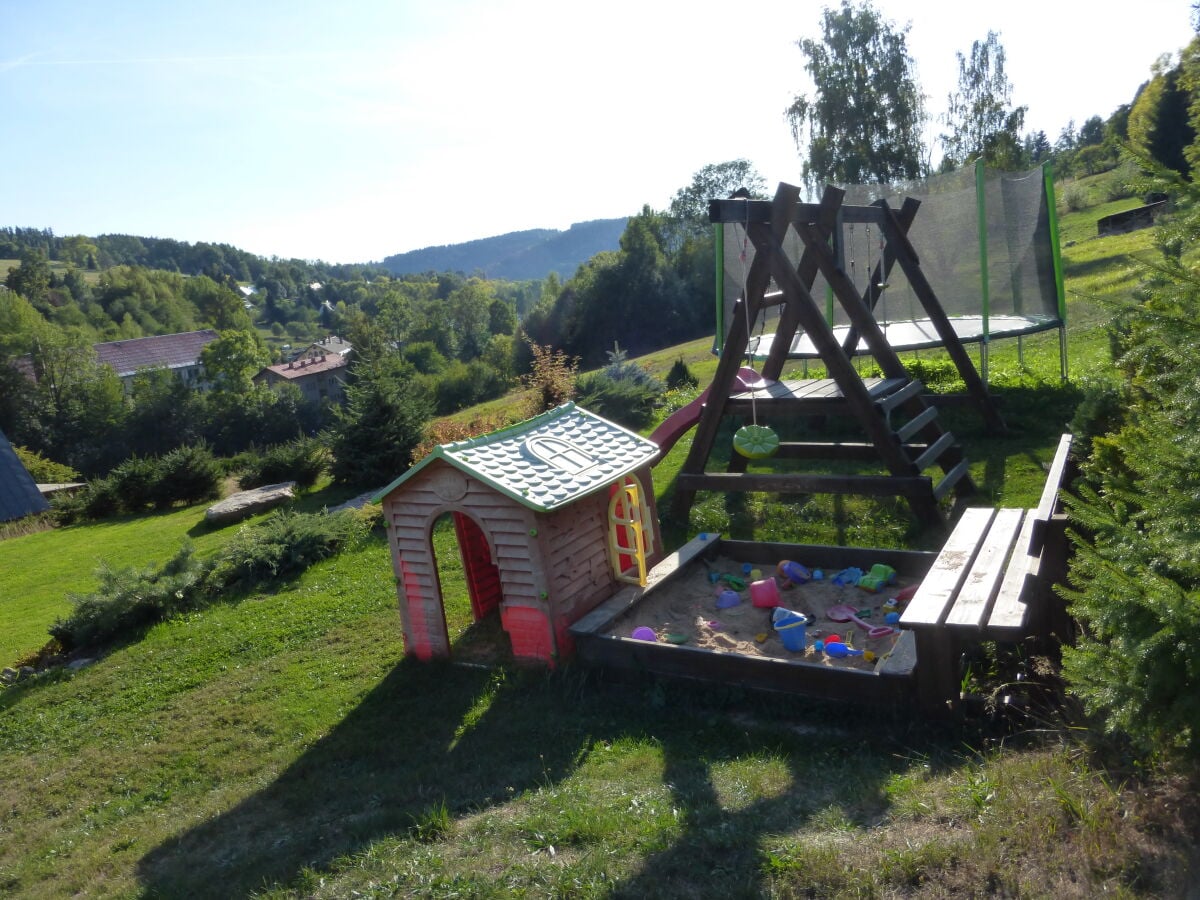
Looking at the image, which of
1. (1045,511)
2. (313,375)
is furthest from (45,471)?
(313,375)

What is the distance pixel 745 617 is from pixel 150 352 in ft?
283

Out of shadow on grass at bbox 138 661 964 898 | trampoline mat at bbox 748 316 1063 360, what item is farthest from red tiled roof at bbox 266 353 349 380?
shadow on grass at bbox 138 661 964 898

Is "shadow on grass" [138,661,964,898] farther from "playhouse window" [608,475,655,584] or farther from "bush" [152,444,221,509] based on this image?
"bush" [152,444,221,509]

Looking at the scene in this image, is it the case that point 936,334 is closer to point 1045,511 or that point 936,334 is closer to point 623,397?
point 623,397

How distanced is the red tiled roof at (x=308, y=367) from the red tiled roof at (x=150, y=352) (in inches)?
257

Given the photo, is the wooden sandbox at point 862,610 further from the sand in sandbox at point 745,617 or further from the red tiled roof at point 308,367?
the red tiled roof at point 308,367

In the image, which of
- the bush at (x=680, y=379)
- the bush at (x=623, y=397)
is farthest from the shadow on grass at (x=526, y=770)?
the bush at (x=680, y=379)

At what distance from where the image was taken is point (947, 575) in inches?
193

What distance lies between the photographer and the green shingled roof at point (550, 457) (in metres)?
5.87

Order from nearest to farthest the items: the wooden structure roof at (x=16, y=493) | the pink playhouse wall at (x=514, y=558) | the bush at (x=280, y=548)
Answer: the pink playhouse wall at (x=514, y=558) → the bush at (x=280, y=548) → the wooden structure roof at (x=16, y=493)

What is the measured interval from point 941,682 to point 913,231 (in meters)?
9.36

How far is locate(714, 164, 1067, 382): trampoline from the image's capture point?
10867mm

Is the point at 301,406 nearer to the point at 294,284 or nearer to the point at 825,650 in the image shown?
the point at 825,650

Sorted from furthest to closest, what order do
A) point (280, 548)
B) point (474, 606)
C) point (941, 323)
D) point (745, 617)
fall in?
1. point (280, 548)
2. point (941, 323)
3. point (474, 606)
4. point (745, 617)
